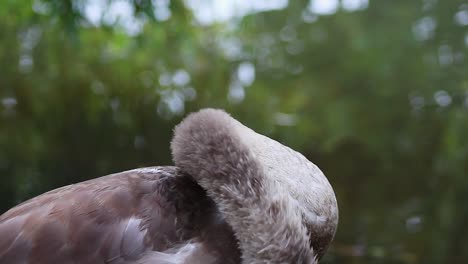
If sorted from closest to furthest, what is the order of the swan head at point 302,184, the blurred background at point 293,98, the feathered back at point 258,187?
the feathered back at point 258,187, the swan head at point 302,184, the blurred background at point 293,98

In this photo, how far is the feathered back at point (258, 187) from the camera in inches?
48.0

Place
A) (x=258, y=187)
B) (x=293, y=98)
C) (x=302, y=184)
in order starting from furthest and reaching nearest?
1. (x=293, y=98)
2. (x=302, y=184)
3. (x=258, y=187)

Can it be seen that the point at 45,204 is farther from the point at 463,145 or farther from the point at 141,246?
the point at 463,145

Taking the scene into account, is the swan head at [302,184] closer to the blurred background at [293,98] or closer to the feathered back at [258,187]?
the feathered back at [258,187]

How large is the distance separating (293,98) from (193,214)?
8.09ft

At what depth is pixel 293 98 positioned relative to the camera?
3738mm

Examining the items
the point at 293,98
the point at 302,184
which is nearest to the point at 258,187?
the point at 302,184

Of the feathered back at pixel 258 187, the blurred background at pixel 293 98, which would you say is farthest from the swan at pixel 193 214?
the blurred background at pixel 293 98

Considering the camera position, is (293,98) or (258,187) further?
(293,98)

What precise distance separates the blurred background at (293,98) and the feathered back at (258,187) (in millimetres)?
1786

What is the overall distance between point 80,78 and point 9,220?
2.19 metres

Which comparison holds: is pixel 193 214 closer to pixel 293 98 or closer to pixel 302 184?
pixel 302 184

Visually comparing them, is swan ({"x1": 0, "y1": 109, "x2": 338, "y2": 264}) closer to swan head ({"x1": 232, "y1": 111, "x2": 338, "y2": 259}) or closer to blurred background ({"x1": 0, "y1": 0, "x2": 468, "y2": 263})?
swan head ({"x1": 232, "y1": 111, "x2": 338, "y2": 259})

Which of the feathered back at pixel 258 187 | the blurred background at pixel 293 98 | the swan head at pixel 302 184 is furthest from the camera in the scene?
the blurred background at pixel 293 98
